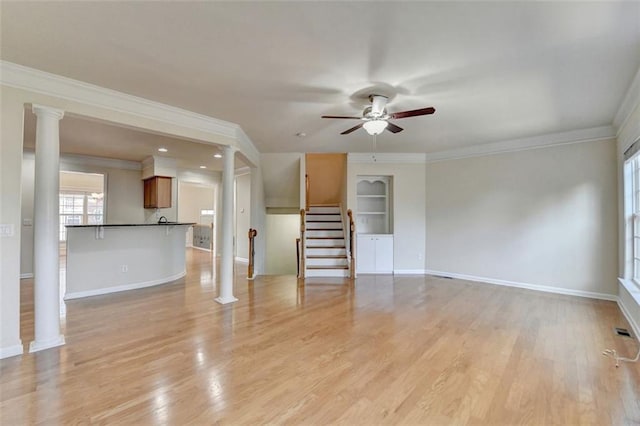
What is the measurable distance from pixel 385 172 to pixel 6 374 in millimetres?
6051

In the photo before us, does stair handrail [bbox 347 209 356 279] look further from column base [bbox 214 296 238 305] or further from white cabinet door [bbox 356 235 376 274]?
column base [bbox 214 296 238 305]

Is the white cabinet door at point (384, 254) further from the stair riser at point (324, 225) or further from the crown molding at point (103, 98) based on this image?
the crown molding at point (103, 98)

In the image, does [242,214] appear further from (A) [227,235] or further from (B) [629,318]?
(B) [629,318]

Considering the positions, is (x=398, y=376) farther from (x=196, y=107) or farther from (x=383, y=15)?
(x=196, y=107)

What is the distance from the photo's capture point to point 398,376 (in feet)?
7.32

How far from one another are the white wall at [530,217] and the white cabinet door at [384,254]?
807 mm

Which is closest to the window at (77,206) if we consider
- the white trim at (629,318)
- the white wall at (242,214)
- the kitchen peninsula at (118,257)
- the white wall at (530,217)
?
the white wall at (242,214)

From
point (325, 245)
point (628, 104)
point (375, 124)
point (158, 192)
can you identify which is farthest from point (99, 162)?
point (628, 104)

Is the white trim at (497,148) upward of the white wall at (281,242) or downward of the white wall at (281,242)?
upward

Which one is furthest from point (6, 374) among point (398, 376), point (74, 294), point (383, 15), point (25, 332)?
point (383, 15)

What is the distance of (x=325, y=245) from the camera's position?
6504 mm

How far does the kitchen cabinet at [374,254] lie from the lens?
6.23 m

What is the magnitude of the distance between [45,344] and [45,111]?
2.21m

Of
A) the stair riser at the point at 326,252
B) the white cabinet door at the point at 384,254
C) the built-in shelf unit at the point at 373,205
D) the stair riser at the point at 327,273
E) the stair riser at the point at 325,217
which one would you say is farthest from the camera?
the stair riser at the point at 325,217
